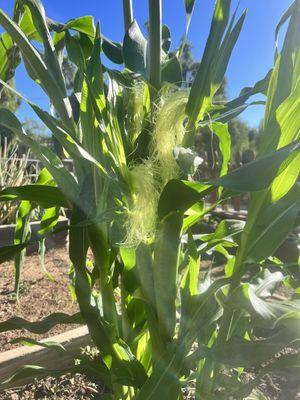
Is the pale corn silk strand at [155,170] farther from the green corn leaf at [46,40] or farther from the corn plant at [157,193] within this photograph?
the green corn leaf at [46,40]

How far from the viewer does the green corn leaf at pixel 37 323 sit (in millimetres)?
819

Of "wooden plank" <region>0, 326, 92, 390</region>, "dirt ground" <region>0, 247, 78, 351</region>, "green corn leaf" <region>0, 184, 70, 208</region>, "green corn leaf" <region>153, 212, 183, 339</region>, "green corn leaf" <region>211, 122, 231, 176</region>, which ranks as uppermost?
"green corn leaf" <region>211, 122, 231, 176</region>

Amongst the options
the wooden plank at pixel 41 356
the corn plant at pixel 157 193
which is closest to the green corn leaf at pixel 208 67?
the corn plant at pixel 157 193

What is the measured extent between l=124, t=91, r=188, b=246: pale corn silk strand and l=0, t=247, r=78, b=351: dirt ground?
3.43 feet

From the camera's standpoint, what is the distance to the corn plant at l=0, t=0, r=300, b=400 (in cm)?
62

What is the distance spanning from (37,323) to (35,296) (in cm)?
124

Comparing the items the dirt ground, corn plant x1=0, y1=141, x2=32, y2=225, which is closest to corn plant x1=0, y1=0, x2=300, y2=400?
the dirt ground

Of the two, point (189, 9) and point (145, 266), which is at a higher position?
point (189, 9)

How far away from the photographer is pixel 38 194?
2.44 ft

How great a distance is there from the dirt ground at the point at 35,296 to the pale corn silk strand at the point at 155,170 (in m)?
1.05

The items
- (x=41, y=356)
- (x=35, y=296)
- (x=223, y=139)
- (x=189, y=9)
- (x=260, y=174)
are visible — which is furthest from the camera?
(x=35, y=296)

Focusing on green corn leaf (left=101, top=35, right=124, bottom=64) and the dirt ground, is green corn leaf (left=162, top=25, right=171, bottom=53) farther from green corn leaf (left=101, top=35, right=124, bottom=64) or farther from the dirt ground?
the dirt ground

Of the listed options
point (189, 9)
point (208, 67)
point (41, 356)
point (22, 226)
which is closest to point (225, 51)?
point (208, 67)

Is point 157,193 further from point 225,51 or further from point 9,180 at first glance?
point 9,180
